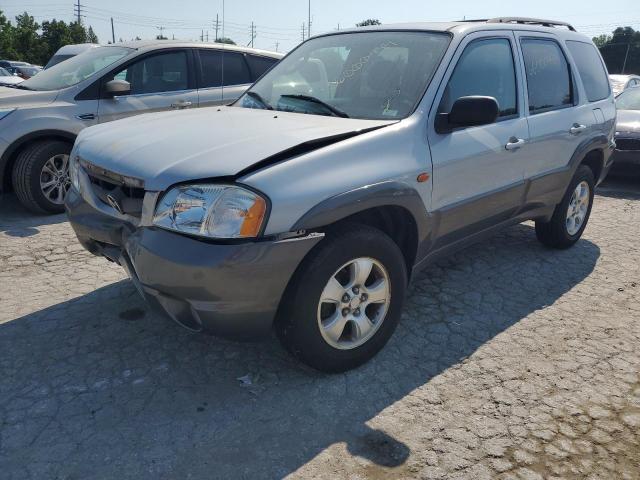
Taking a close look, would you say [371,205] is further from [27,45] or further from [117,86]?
[27,45]

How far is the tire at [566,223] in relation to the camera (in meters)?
4.65

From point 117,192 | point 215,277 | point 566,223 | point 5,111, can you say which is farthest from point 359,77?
point 5,111

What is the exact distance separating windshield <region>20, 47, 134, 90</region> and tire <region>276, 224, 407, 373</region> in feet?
14.6

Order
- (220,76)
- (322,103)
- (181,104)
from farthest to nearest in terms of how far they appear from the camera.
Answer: (220,76), (181,104), (322,103)

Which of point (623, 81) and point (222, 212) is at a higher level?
point (623, 81)

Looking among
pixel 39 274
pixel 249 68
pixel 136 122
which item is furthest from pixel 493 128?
pixel 249 68

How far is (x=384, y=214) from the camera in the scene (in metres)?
3.04

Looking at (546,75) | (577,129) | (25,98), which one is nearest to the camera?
(546,75)

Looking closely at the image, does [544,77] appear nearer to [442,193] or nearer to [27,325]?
[442,193]

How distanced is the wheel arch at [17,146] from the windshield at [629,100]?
8.21 m

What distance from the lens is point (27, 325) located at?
11.0 feet

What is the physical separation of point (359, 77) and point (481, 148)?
88 centimetres

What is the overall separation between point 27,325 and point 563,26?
4799 mm

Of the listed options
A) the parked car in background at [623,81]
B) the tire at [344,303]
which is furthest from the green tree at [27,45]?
the tire at [344,303]
